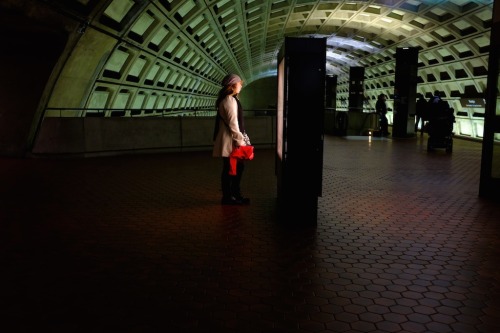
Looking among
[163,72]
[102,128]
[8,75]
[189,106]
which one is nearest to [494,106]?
[102,128]

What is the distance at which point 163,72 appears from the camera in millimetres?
23594

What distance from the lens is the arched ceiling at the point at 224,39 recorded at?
1457cm

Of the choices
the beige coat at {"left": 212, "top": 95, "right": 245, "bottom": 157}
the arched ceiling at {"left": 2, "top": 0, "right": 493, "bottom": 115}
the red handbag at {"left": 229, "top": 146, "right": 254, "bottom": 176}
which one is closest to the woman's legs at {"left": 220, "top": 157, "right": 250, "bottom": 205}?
the red handbag at {"left": 229, "top": 146, "right": 254, "bottom": 176}

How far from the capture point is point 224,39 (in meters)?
28.1

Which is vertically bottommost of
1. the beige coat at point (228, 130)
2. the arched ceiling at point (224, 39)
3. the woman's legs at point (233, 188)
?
the woman's legs at point (233, 188)

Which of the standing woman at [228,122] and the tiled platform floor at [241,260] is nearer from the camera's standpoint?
the tiled platform floor at [241,260]

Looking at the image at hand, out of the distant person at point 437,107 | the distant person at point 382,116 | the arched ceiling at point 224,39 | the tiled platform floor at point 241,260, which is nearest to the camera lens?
the tiled platform floor at point 241,260

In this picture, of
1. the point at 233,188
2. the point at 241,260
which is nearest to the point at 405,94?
the point at 233,188

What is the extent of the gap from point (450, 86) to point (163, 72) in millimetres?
18371

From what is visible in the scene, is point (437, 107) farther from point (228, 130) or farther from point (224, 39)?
point (224, 39)

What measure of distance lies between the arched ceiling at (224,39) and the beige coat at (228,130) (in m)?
7.06

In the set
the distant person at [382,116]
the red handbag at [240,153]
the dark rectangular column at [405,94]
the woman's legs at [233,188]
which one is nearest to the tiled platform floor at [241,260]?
the woman's legs at [233,188]

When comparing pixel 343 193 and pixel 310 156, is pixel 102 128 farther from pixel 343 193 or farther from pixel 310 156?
pixel 310 156

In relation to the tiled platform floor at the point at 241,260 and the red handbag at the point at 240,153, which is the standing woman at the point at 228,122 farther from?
the tiled platform floor at the point at 241,260
